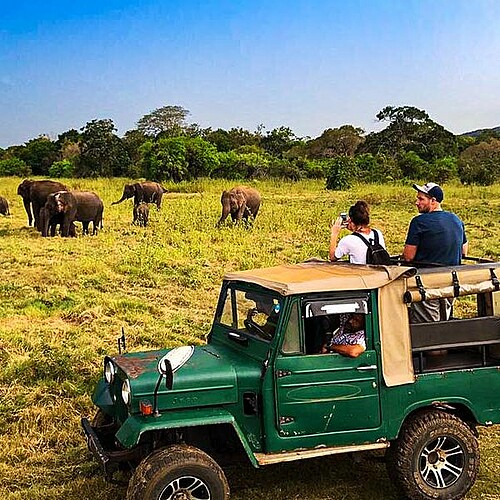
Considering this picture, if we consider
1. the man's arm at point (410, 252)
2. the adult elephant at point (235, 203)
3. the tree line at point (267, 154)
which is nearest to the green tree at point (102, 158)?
the tree line at point (267, 154)

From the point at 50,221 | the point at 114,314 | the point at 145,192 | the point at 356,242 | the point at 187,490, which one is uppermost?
the point at 145,192

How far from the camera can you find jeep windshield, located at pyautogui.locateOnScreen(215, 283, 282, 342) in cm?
496

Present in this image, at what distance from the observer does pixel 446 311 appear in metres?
5.83

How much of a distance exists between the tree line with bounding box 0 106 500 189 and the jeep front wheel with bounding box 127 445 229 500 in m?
29.6

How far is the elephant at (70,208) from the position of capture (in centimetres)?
1802

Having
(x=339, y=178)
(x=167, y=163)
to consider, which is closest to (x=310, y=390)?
(x=339, y=178)

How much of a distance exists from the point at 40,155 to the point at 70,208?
37732 millimetres

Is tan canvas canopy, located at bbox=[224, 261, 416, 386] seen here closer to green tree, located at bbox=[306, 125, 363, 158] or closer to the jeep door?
the jeep door

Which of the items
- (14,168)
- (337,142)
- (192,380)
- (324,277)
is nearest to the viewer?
(192,380)

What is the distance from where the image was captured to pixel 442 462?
521 cm

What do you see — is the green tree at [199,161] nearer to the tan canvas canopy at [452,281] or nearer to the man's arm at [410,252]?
the man's arm at [410,252]

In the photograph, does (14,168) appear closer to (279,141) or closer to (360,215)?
(279,141)

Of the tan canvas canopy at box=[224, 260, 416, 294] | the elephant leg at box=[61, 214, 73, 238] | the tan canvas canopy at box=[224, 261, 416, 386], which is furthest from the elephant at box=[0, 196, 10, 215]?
the tan canvas canopy at box=[224, 261, 416, 386]

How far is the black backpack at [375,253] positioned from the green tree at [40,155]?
155 ft
